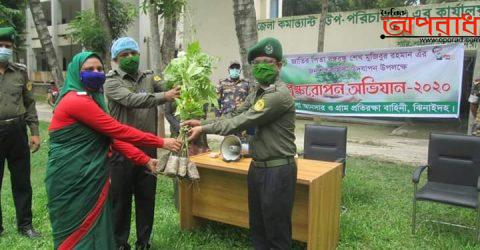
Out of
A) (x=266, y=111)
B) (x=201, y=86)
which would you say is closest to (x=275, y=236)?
(x=266, y=111)

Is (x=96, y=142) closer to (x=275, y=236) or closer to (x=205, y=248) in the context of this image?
(x=275, y=236)

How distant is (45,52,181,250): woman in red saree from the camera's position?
2.87 m

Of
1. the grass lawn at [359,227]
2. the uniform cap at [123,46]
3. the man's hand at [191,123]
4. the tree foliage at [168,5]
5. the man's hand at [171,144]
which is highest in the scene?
the tree foliage at [168,5]

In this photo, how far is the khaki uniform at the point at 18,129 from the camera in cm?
440

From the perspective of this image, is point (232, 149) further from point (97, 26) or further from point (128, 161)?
point (97, 26)

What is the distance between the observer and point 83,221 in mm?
2924

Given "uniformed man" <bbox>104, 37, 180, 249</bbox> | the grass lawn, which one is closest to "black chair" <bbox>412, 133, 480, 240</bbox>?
the grass lawn

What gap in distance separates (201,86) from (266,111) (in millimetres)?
726

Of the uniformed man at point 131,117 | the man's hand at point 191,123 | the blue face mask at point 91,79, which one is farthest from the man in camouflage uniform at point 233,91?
the blue face mask at point 91,79

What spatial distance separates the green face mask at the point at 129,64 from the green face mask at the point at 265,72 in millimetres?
1102

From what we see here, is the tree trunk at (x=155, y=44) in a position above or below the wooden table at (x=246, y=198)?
above

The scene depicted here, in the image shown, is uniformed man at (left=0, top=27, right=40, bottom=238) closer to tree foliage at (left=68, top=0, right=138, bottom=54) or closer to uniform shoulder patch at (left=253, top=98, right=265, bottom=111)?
uniform shoulder patch at (left=253, top=98, right=265, bottom=111)

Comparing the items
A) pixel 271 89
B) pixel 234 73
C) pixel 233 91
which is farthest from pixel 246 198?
pixel 234 73

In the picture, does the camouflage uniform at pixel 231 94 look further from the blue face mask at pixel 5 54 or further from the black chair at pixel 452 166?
the blue face mask at pixel 5 54
